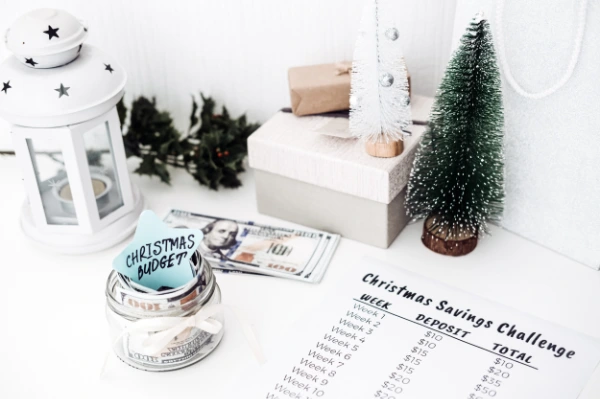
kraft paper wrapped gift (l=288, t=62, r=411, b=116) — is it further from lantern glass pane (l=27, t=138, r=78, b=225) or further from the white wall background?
lantern glass pane (l=27, t=138, r=78, b=225)

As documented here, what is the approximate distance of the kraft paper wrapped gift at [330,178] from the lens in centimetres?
84

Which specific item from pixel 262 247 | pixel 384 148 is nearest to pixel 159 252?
pixel 262 247

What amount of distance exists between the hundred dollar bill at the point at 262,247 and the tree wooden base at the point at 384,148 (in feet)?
0.45

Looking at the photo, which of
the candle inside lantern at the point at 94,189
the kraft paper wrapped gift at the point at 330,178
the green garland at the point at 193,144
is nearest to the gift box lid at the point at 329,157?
the kraft paper wrapped gift at the point at 330,178

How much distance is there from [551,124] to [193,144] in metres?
0.55

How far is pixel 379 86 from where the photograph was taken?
2.55 ft

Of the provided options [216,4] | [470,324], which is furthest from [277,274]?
[216,4]

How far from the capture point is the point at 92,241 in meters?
0.89

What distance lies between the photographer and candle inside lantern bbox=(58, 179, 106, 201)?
0.89 meters

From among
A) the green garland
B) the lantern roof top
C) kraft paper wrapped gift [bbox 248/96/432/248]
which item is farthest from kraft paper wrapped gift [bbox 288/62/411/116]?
the lantern roof top

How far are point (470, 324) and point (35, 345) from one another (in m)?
0.51

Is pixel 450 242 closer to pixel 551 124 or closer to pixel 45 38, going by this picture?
pixel 551 124

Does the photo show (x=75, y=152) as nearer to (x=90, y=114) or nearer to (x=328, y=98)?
(x=90, y=114)

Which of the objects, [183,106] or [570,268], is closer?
Result: [570,268]
